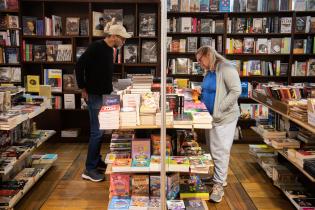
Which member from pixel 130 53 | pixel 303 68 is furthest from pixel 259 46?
pixel 130 53

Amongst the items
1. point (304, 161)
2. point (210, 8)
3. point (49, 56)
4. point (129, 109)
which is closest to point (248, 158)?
point (304, 161)

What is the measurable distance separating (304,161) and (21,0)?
464 cm

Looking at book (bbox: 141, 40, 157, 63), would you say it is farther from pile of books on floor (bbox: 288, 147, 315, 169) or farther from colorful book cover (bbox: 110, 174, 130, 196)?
colorful book cover (bbox: 110, 174, 130, 196)

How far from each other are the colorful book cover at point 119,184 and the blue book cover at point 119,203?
0.16ft

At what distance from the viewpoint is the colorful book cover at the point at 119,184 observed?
115 inches

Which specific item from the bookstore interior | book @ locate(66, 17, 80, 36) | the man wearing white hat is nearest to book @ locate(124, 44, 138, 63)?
the bookstore interior

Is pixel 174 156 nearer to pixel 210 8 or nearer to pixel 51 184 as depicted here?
pixel 51 184

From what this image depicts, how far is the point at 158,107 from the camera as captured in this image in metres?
2.78

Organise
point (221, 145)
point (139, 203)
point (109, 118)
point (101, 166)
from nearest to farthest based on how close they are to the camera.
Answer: point (109, 118) < point (139, 203) < point (221, 145) < point (101, 166)

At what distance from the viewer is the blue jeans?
4094 mm

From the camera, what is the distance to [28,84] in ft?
18.7

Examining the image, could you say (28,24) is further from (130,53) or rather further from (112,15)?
(130,53)

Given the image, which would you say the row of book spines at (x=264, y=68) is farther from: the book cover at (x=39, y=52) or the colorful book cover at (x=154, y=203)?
the colorful book cover at (x=154, y=203)

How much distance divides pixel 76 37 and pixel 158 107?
336 centimetres
